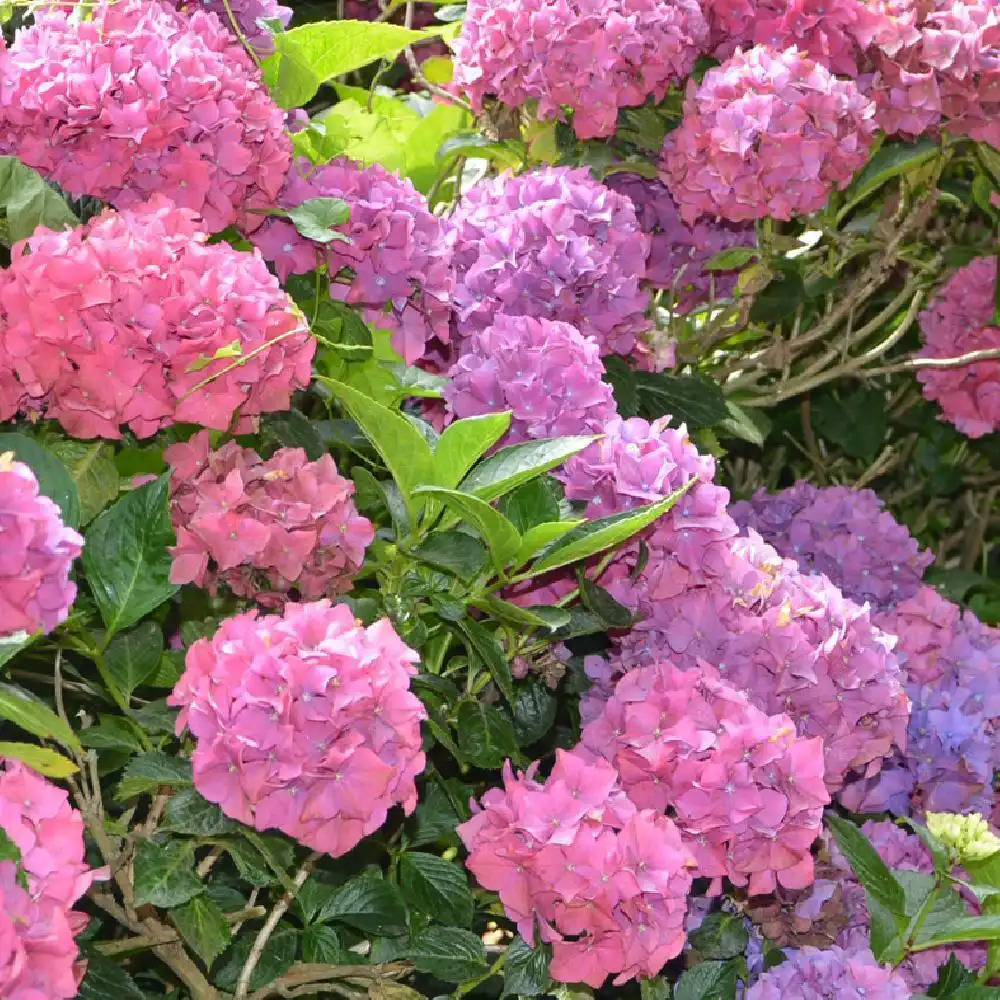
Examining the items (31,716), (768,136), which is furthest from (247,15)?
(31,716)

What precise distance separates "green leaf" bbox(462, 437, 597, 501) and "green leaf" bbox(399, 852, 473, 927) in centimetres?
30

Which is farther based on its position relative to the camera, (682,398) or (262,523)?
(682,398)

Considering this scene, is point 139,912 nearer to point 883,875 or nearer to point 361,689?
point 361,689

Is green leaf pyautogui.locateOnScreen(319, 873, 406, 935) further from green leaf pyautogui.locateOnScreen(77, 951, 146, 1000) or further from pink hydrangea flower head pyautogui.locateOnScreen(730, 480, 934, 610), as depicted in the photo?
pink hydrangea flower head pyautogui.locateOnScreen(730, 480, 934, 610)

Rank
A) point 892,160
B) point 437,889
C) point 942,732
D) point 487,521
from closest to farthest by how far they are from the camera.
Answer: point 487,521 < point 437,889 < point 942,732 < point 892,160

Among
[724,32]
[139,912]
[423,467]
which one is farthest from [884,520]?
[139,912]

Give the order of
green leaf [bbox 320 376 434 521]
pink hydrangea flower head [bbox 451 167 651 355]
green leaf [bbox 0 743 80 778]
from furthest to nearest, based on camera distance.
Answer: pink hydrangea flower head [bbox 451 167 651 355] → green leaf [bbox 320 376 434 521] → green leaf [bbox 0 743 80 778]

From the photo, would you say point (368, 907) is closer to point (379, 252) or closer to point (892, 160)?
point (379, 252)

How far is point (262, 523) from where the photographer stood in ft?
3.53

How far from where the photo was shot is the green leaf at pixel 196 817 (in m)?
0.97

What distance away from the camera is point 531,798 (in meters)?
1.09

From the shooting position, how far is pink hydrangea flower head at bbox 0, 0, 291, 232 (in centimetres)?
125

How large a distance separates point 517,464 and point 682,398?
0.55 m

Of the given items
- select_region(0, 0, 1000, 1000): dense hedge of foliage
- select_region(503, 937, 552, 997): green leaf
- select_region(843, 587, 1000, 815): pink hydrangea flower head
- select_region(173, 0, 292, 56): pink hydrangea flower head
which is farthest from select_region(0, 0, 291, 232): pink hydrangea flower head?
select_region(843, 587, 1000, 815): pink hydrangea flower head
